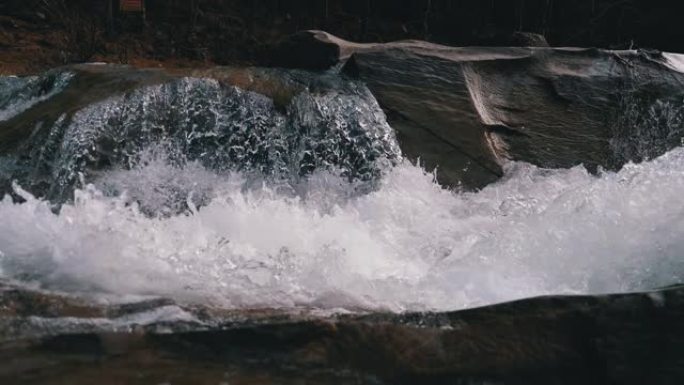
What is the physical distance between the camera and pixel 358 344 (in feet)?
10.1

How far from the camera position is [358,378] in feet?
9.68

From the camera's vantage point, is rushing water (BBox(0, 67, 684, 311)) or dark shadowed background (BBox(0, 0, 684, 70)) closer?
rushing water (BBox(0, 67, 684, 311))

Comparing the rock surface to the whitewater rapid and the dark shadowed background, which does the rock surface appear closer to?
the whitewater rapid

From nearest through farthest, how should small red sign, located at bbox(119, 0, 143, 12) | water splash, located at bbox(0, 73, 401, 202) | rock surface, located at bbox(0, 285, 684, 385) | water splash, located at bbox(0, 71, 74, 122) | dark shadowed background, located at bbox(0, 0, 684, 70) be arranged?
rock surface, located at bbox(0, 285, 684, 385)
water splash, located at bbox(0, 73, 401, 202)
water splash, located at bbox(0, 71, 74, 122)
small red sign, located at bbox(119, 0, 143, 12)
dark shadowed background, located at bbox(0, 0, 684, 70)

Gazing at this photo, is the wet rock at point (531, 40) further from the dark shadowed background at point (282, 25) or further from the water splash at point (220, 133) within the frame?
the dark shadowed background at point (282, 25)

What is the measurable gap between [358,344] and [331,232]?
166 centimetres

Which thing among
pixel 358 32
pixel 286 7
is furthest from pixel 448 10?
pixel 286 7

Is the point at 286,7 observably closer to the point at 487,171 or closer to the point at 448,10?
the point at 448,10

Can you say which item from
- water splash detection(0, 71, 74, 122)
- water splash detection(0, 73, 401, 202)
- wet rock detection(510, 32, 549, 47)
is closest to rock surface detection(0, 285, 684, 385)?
water splash detection(0, 73, 401, 202)

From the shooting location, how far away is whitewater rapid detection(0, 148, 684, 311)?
3760 mm

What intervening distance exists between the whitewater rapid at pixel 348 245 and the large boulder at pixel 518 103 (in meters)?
0.67

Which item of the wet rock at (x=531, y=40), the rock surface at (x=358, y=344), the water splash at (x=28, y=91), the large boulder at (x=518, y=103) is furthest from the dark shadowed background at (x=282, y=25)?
the rock surface at (x=358, y=344)

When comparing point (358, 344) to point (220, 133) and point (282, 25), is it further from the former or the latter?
point (282, 25)

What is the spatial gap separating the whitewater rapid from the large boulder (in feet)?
2.20
